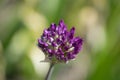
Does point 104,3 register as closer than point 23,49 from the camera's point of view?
No

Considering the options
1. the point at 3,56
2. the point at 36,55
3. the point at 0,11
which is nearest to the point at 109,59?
the point at 36,55

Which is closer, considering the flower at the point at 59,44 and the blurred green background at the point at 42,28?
the flower at the point at 59,44

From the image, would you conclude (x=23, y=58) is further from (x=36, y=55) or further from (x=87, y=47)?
(x=87, y=47)

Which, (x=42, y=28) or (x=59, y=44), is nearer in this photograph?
(x=59, y=44)

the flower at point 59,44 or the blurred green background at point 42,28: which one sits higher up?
the blurred green background at point 42,28
